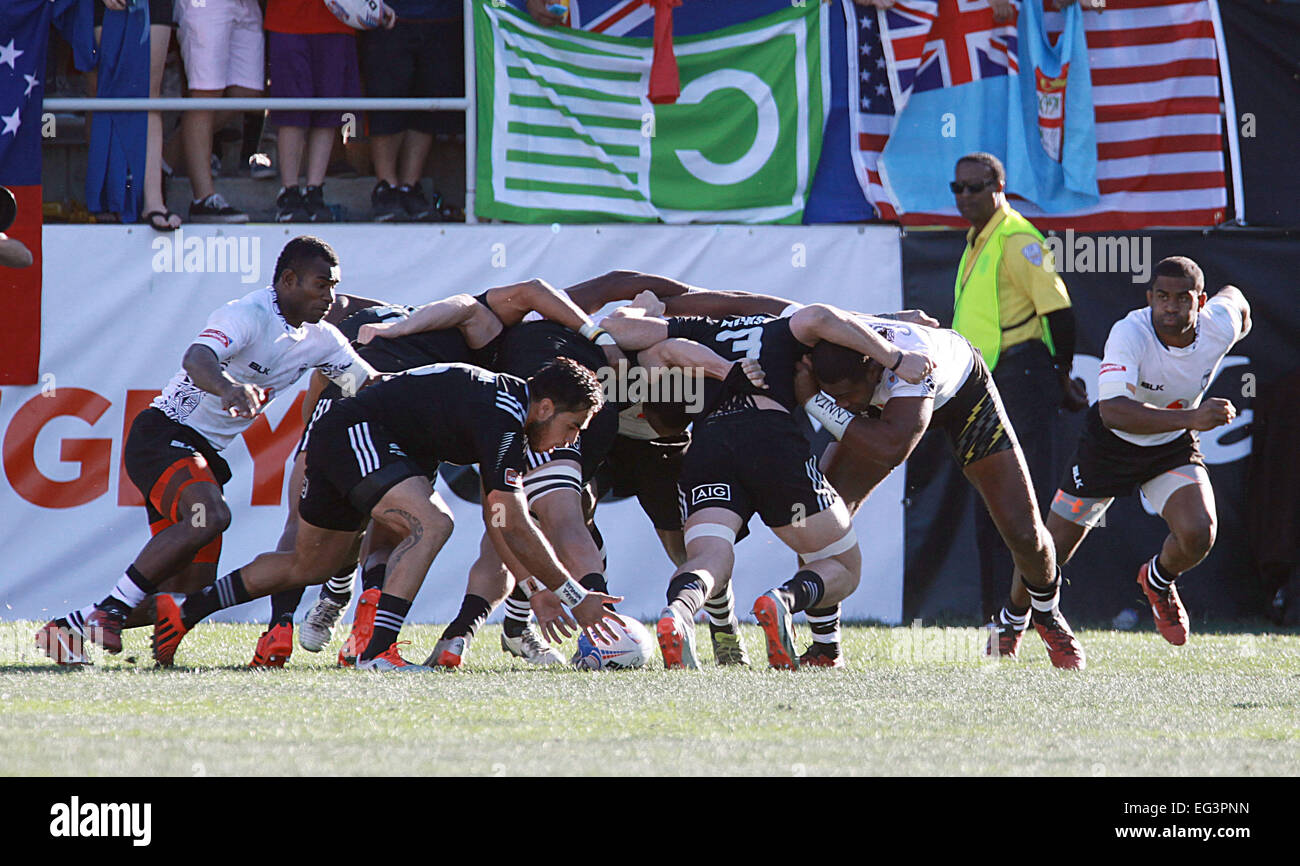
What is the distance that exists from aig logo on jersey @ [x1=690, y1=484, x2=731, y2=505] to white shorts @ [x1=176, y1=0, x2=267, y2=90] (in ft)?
15.1

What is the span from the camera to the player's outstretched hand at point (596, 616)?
18.3 ft

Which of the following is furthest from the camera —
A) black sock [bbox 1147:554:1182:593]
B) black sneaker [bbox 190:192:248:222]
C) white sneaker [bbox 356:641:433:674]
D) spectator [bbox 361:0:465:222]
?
spectator [bbox 361:0:465:222]

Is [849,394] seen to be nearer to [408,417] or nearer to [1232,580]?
[408,417]

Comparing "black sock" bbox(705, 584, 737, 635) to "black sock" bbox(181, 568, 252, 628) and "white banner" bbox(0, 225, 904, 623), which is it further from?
"white banner" bbox(0, 225, 904, 623)

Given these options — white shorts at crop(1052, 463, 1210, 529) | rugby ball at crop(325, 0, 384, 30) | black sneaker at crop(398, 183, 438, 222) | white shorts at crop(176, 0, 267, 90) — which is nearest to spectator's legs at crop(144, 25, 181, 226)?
white shorts at crop(176, 0, 267, 90)

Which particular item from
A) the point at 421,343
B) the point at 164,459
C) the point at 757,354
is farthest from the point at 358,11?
the point at 757,354

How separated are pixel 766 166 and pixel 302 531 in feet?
13.8

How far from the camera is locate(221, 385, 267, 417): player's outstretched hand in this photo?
5830 millimetres

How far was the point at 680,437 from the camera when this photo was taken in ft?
22.4

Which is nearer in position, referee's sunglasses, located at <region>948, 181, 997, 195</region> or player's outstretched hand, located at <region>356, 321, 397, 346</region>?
player's outstretched hand, located at <region>356, 321, 397, 346</region>

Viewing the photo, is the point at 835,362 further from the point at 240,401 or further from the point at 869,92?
the point at 869,92

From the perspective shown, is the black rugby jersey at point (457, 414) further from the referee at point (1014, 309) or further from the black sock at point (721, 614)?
the referee at point (1014, 309)
